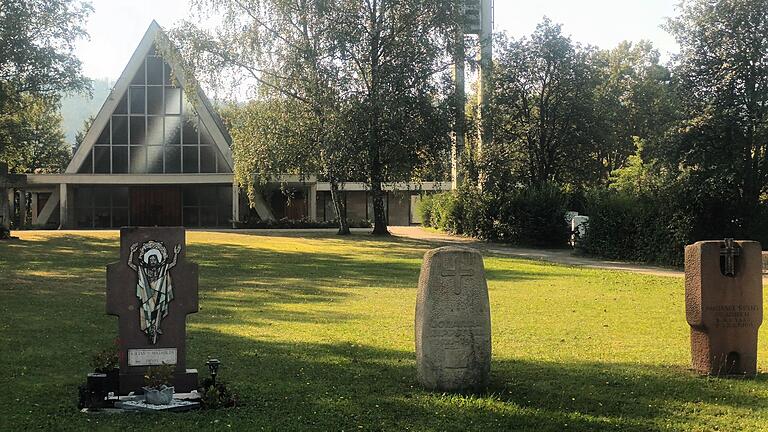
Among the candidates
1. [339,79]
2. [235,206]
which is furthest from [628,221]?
[235,206]

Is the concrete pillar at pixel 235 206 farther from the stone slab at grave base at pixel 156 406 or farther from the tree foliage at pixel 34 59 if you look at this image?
the stone slab at grave base at pixel 156 406

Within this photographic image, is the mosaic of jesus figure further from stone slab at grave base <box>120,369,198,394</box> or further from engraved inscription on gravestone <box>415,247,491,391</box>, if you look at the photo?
engraved inscription on gravestone <box>415,247,491,391</box>

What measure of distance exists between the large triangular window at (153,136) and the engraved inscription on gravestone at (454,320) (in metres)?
43.4

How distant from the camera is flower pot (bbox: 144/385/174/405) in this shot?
6.50 metres

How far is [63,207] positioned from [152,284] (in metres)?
47.1

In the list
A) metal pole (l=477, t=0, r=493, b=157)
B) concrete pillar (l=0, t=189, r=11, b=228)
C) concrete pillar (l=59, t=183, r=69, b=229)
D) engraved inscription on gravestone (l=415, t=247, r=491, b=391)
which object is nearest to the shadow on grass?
engraved inscription on gravestone (l=415, t=247, r=491, b=391)

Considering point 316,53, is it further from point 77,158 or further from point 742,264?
point 742,264

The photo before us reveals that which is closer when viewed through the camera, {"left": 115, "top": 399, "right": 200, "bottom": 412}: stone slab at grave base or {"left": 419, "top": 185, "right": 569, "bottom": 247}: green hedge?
{"left": 115, "top": 399, "right": 200, "bottom": 412}: stone slab at grave base

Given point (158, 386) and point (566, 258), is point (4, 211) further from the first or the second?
point (158, 386)

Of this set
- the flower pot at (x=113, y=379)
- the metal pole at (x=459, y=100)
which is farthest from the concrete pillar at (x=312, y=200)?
the flower pot at (x=113, y=379)

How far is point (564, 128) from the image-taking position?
39.5 meters

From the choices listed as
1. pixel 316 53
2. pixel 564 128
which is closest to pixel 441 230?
pixel 564 128

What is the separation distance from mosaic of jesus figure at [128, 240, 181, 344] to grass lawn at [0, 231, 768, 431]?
2.95 ft

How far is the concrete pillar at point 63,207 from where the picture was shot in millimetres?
49688
